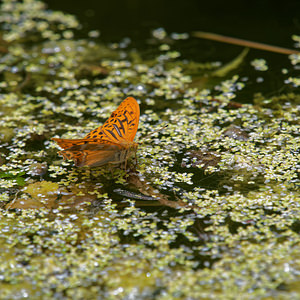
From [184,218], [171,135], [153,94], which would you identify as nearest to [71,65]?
[153,94]

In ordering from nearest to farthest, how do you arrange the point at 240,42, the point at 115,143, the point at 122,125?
the point at 115,143
the point at 122,125
the point at 240,42

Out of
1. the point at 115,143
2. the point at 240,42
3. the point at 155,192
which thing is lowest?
the point at 155,192

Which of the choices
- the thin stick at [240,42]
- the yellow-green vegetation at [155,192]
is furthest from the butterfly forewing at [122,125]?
the thin stick at [240,42]

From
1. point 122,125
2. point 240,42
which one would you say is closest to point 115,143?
point 122,125

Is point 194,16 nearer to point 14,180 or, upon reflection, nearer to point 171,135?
point 171,135

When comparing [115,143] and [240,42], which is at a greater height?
[240,42]

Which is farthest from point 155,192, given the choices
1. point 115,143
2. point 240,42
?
point 240,42

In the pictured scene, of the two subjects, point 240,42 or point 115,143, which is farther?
point 240,42

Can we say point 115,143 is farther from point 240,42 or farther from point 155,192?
point 240,42

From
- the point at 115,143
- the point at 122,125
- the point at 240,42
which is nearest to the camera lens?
the point at 115,143
